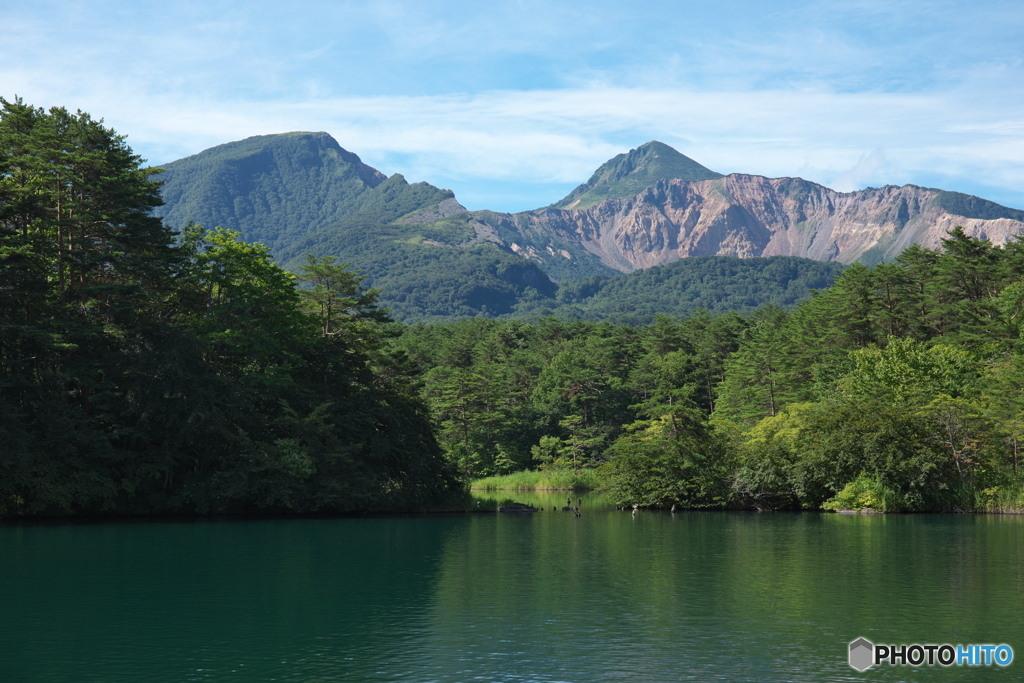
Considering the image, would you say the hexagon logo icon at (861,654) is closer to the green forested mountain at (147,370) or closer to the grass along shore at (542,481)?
the green forested mountain at (147,370)

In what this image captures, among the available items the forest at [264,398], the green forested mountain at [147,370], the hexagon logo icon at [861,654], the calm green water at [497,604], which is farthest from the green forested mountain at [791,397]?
the hexagon logo icon at [861,654]

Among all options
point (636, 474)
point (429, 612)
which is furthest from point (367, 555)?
point (636, 474)

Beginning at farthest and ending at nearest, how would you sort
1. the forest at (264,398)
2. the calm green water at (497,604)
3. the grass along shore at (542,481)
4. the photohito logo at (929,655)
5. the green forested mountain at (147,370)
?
the grass along shore at (542,481) → the forest at (264,398) → the green forested mountain at (147,370) → the photohito logo at (929,655) → the calm green water at (497,604)

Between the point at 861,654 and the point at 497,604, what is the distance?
8.72 meters

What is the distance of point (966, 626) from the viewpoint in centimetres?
1908

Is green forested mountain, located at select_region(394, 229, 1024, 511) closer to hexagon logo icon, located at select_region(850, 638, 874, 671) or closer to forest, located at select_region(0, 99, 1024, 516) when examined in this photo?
forest, located at select_region(0, 99, 1024, 516)

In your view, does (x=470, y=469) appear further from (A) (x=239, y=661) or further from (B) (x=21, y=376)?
(A) (x=239, y=661)

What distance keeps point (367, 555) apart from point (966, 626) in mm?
20050

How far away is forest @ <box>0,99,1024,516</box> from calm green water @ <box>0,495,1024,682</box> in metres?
8.99

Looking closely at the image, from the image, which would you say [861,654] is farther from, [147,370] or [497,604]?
[147,370]

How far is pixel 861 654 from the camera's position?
663 inches

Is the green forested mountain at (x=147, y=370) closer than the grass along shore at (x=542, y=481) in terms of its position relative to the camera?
Yes

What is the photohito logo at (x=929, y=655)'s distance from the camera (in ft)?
53.5

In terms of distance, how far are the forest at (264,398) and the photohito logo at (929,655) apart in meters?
34.0
